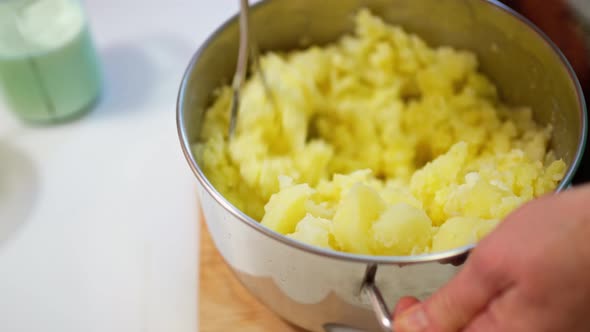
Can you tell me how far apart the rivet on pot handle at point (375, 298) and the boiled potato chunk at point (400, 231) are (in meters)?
0.06

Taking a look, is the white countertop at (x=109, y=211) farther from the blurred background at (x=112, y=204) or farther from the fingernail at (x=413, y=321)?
the fingernail at (x=413, y=321)

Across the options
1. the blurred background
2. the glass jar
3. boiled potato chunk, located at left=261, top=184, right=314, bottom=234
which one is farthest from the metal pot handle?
the glass jar

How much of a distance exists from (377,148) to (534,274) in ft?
1.55

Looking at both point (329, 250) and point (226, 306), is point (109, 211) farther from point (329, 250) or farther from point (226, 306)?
point (329, 250)

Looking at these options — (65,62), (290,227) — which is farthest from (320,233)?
(65,62)

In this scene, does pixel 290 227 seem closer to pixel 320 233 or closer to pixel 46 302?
pixel 320 233

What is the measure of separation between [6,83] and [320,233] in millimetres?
617

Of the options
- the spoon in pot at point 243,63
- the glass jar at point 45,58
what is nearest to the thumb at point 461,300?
the spoon in pot at point 243,63

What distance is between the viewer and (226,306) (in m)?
0.75

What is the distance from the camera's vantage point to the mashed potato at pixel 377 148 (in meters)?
0.62

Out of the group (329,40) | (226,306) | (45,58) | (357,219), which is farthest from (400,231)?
(45,58)

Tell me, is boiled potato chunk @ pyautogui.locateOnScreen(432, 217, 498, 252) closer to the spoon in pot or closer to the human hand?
the human hand

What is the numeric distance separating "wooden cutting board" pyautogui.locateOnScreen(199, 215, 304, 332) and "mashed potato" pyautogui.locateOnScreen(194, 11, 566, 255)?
10 centimetres

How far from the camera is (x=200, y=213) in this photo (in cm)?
85
